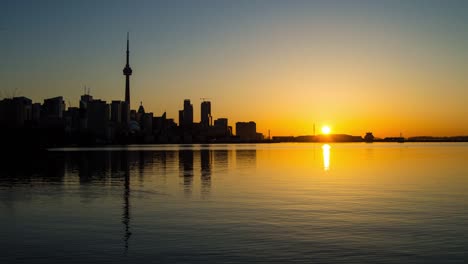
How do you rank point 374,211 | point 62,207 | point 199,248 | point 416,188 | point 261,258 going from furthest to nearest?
point 416,188, point 62,207, point 374,211, point 199,248, point 261,258

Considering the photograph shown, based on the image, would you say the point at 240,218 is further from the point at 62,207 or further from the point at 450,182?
the point at 450,182

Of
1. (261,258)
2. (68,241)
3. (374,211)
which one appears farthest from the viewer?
(374,211)

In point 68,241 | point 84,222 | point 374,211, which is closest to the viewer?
point 68,241

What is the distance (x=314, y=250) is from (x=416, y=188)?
3399 centimetres

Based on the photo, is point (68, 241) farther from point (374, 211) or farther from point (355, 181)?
point (355, 181)

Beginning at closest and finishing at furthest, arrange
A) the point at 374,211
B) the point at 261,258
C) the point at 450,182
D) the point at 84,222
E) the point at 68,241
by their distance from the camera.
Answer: the point at 261,258 < the point at 68,241 < the point at 84,222 < the point at 374,211 < the point at 450,182

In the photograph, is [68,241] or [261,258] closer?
[261,258]

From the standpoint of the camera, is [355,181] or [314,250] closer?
[314,250]

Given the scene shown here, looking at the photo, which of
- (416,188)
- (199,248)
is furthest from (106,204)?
(416,188)

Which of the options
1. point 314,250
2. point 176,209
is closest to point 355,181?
point 176,209

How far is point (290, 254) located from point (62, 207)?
74.5 feet

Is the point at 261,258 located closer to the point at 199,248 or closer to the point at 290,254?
the point at 290,254

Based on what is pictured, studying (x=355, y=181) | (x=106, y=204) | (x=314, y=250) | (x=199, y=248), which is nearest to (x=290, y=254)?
(x=314, y=250)

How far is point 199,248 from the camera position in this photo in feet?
84.6
